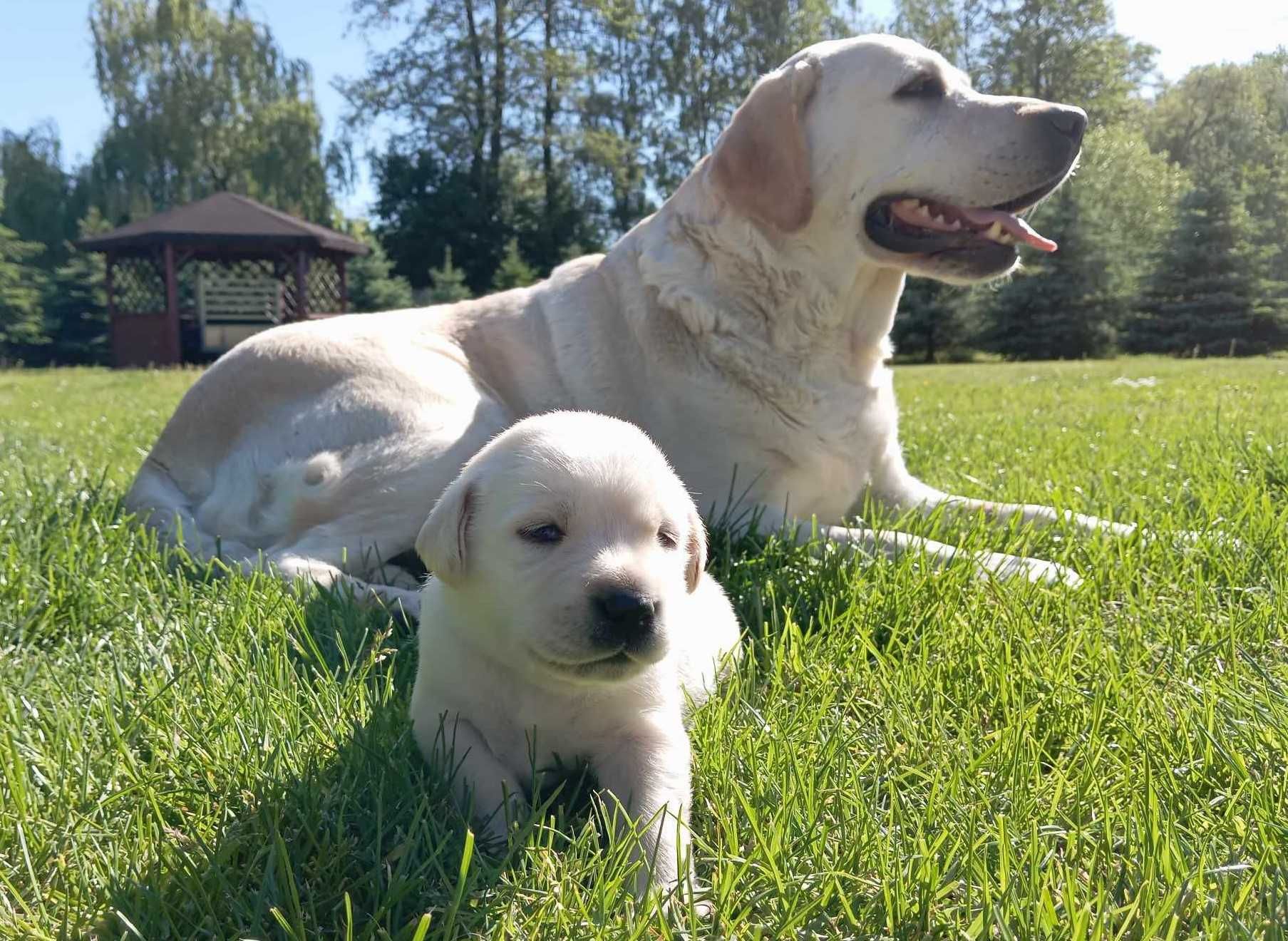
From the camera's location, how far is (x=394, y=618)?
8.71 ft

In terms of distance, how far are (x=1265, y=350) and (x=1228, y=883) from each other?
23.8 meters

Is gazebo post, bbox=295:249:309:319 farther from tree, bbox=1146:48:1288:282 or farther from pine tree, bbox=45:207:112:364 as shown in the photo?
tree, bbox=1146:48:1288:282

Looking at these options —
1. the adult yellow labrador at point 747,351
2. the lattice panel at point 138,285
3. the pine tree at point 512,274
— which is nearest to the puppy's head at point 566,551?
the adult yellow labrador at point 747,351

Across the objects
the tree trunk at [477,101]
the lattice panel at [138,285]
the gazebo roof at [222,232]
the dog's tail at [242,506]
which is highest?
the tree trunk at [477,101]

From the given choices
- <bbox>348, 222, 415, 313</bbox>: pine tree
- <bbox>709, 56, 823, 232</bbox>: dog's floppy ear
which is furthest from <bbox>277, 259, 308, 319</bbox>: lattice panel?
<bbox>709, 56, 823, 232</bbox>: dog's floppy ear

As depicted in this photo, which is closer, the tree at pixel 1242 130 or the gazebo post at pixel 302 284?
the tree at pixel 1242 130

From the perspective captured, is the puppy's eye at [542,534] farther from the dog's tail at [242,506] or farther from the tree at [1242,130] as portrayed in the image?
the tree at [1242,130]

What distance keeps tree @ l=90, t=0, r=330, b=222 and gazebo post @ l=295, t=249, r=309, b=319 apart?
1051cm

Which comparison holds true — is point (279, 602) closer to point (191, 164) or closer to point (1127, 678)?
point (1127, 678)

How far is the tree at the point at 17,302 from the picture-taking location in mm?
30969

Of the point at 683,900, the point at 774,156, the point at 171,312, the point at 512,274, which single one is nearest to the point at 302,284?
the point at 171,312

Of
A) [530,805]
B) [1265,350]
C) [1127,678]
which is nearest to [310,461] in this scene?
[530,805]

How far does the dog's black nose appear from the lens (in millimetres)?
3355

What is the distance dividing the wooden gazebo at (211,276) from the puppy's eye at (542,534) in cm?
2415
